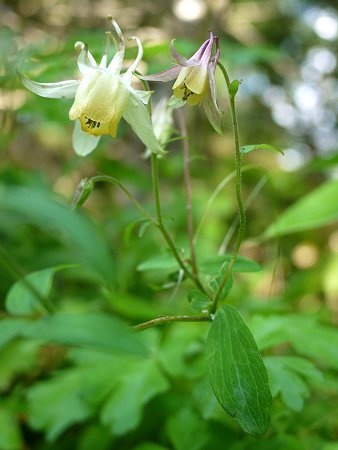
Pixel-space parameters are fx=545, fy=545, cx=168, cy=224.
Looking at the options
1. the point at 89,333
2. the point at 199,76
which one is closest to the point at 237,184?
the point at 199,76

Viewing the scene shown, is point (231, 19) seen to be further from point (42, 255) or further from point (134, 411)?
point (134, 411)

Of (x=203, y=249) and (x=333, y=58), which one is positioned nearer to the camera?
(x=203, y=249)

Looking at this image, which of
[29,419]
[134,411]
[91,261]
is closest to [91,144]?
[91,261]

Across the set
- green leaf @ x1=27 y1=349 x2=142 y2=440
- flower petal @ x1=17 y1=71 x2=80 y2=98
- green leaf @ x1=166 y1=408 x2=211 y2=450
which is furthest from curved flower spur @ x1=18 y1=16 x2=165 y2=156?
green leaf @ x1=27 y1=349 x2=142 y2=440

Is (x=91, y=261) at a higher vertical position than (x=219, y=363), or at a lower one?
higher

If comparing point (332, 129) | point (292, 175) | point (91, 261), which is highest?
point (91, 261)

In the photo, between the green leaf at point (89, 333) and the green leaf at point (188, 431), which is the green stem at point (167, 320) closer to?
the green leaf at point (89, 333)

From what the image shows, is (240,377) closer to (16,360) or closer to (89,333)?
(89,333)
